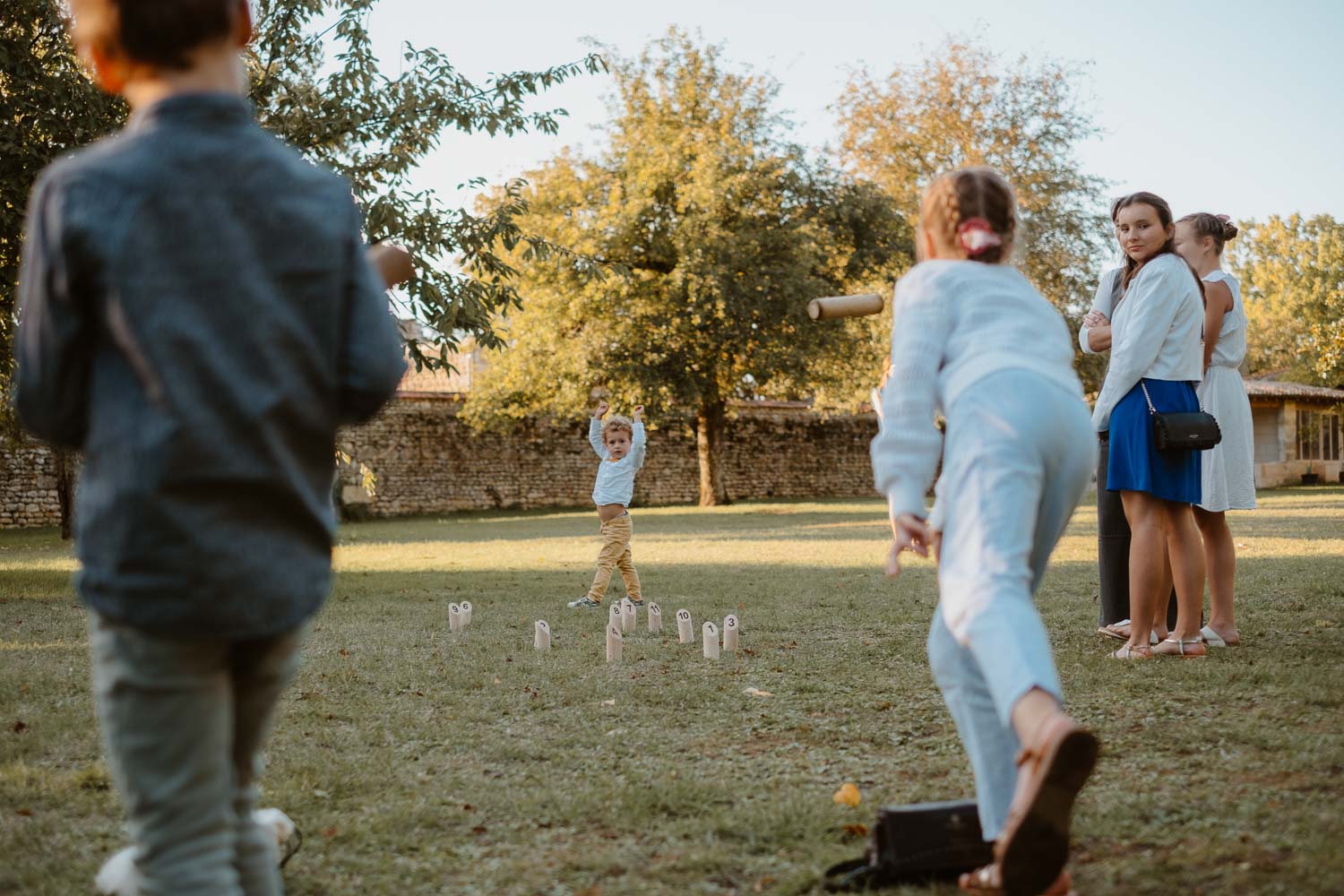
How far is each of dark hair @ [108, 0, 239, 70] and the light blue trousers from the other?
1.67 m

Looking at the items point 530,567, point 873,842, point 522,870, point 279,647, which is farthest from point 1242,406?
point 530,567

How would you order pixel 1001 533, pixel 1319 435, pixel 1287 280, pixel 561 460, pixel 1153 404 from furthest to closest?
1. pixel 1287 280
2. pixel 1319 435
3. pixel 561 460
4. pixel 1153 404
5. pixel 1001 533

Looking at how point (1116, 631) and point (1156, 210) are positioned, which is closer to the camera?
point (1156, 210)

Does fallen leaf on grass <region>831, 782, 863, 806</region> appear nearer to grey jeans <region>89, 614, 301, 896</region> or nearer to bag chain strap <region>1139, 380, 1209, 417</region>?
grey jeans <region>89, 614, 301, 896</region>

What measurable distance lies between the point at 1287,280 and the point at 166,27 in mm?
77202

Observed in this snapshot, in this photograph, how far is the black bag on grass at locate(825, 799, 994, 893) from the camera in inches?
111

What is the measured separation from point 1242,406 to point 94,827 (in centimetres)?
568

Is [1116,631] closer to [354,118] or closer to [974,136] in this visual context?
[354,118]

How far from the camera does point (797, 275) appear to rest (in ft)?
94.9

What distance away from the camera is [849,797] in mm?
3549

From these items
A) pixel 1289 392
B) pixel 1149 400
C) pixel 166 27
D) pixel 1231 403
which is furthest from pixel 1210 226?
pixel 1289 392

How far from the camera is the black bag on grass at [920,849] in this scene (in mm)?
2822

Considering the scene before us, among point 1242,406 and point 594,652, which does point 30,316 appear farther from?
point 1242,406

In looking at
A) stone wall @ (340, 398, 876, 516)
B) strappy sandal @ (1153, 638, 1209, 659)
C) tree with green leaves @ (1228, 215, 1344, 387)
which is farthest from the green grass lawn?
tree with green leaves @ (1228, 215, 1344, 387)
